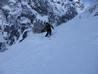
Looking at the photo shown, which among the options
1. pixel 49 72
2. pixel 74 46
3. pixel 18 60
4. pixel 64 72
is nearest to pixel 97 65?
pixel 64 72

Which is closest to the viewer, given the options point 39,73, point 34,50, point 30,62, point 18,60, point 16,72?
point 39,73

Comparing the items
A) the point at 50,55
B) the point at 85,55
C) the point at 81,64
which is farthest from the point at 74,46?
the point at 81,64

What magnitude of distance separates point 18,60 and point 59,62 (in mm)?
4212

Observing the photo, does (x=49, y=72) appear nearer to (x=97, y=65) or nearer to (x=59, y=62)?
(x=59, y=62)

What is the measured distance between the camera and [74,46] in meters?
15.6

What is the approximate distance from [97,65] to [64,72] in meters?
1.53

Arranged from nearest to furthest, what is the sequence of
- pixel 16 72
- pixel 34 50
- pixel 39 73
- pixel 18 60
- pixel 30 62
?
pixel 39 73 < pixel 16 72 < pixel 30 62 < pixel 18 60 < pixel 34 50

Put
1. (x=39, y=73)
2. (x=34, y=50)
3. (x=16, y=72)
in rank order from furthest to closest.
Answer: (x=34, y=50)
(x=16, y=72)
(x=39, y=73)

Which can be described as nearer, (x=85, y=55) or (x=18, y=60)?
(x=85, y=55)

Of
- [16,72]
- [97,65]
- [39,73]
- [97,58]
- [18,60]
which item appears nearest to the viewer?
[97,65]

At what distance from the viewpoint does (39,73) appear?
12930 millimetres

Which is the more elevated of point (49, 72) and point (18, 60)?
point (49, 72)

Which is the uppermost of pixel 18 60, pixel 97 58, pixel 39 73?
pixel 97 58

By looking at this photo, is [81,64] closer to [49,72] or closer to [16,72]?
[49,72]
